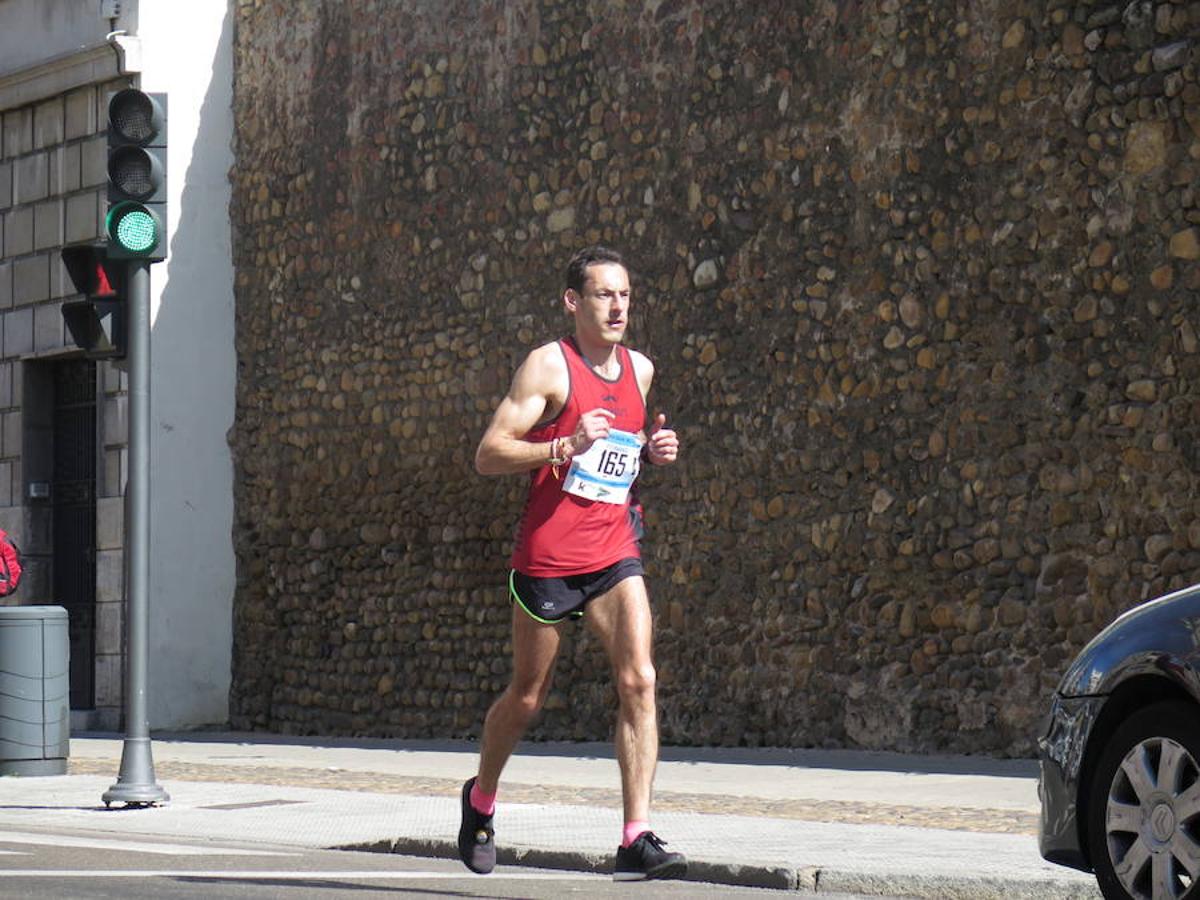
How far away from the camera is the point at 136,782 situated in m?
11.5

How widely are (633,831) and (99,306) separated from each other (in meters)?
5.20

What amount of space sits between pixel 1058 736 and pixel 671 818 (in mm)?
3578

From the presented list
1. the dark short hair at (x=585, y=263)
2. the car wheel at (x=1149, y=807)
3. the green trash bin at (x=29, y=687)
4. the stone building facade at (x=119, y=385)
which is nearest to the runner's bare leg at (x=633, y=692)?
the dark short hair at (x=585, y=263)

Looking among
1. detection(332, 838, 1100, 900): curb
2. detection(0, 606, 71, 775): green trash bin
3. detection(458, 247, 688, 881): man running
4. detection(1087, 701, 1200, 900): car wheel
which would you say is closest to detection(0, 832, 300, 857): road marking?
detection(332, 838, 1100, 900): curb

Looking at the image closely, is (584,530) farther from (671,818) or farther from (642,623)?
(671,818)

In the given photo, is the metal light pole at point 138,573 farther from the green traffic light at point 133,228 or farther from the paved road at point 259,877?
the paved road at point 259,877

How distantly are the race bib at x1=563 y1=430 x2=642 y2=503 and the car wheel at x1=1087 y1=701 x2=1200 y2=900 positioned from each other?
6.40 ft

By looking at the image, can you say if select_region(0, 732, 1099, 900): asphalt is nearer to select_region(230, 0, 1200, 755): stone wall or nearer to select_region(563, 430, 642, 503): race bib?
select_region(230, 0, 1200, 755): stone wall

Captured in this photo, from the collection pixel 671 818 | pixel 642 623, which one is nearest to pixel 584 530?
pixel 642 623

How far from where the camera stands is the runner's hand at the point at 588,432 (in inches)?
302

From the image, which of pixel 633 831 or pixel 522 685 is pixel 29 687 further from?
pixel 633 831

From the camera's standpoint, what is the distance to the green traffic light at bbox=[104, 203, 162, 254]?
11516 millimetres

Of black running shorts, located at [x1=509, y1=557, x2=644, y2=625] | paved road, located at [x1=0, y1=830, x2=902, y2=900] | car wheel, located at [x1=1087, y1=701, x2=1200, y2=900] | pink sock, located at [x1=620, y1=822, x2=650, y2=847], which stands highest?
black running shorts, located at [x1=509, y1=557, x2=644, y2=625]

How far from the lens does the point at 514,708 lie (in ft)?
25.6
